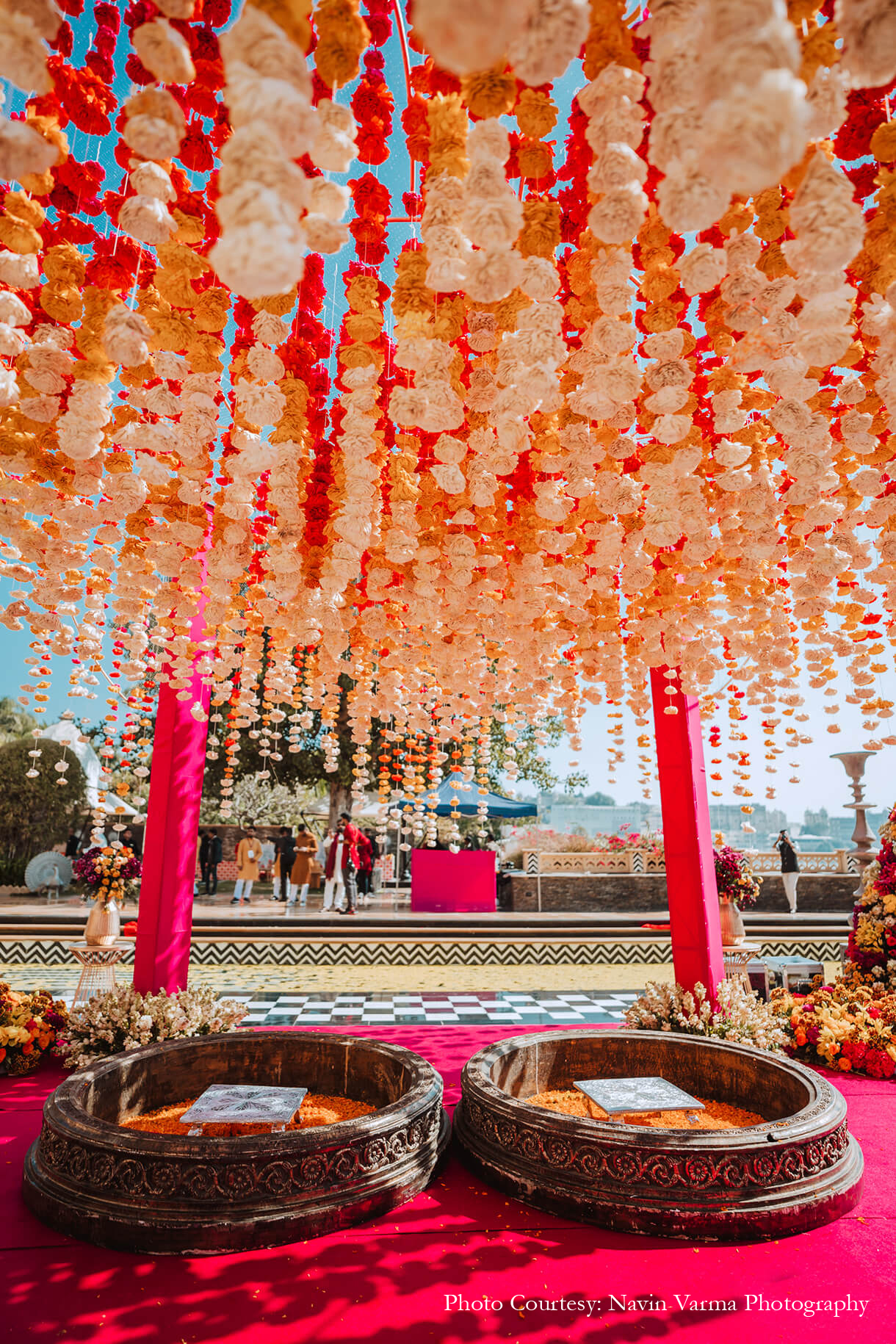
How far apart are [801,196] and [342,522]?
1.57m

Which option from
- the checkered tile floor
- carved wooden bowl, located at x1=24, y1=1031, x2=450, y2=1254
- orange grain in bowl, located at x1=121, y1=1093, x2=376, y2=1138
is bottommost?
the checkered tile floor

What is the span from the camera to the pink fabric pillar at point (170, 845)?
14.1ft

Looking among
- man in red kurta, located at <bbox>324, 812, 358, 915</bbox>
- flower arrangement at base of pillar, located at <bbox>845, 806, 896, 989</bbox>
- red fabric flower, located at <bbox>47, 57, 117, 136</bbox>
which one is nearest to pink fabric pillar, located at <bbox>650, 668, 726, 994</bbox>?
flower arrangement at base of pillar, located at <bbox>845, 806, 896, 989</bbox>

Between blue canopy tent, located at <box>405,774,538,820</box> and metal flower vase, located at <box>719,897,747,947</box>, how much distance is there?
609cm

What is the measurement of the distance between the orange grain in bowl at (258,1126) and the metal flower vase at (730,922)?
11.1ft

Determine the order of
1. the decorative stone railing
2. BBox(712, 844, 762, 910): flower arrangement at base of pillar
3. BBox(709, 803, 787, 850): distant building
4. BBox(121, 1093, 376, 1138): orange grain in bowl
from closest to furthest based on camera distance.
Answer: BBox(121, 1093, 376, 1138): orange grain in bowl → BBox(712, 844, 762, 910): flower arrangement at base of pillar → the decorative stone railing → BBox(709, 803, 787, 850): distant building

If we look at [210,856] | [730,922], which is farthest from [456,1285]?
[210,856]

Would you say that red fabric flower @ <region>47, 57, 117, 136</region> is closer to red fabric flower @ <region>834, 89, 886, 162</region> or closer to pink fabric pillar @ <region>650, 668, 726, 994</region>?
red fabric flower @ <region>834, 89, 886, 162</region>

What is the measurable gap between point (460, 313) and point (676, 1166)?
2.80 meters

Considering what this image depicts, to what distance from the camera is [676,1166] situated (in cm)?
238

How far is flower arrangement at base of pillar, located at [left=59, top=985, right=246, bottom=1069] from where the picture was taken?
13.2 feet

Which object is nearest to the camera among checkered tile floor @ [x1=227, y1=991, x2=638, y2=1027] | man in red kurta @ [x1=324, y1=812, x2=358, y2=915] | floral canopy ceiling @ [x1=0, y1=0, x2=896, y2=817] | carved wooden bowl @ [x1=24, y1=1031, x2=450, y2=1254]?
floral canopy ceiling @ [x1=0, y1=0, x2=896, y2=817]

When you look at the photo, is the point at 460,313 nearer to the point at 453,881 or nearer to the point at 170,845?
the point at 170,845

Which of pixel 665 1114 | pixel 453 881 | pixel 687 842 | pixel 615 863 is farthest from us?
pixel 615 863
